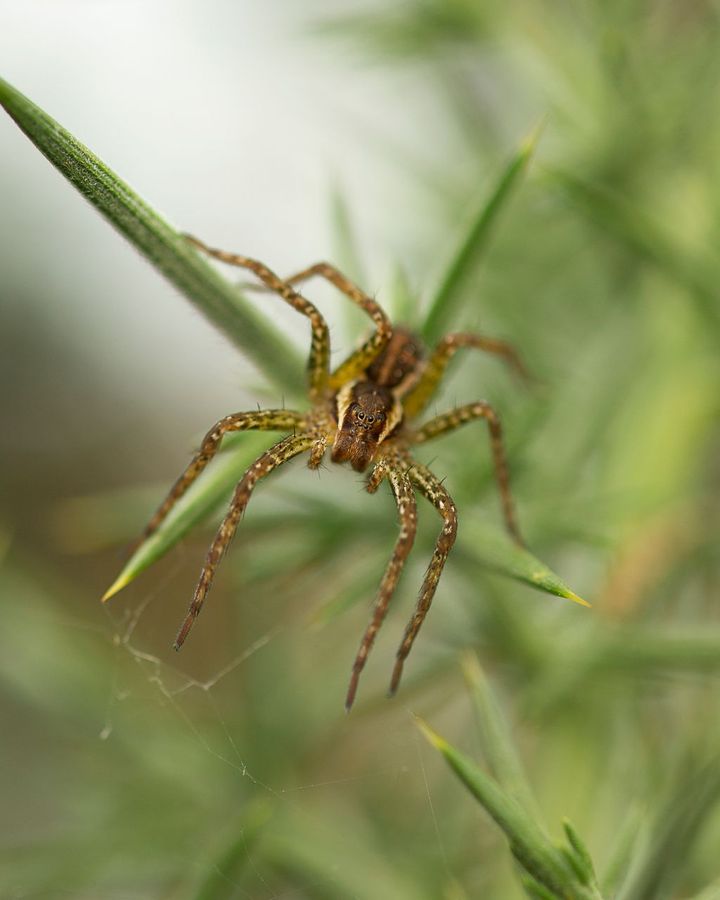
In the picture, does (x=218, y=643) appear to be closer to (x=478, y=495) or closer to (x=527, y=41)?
(x=478, y=495)

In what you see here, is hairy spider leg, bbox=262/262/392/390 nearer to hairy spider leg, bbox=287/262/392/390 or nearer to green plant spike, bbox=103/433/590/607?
hairy spider leg, bbox=287/262/392/390

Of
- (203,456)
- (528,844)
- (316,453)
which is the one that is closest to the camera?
(528,844)

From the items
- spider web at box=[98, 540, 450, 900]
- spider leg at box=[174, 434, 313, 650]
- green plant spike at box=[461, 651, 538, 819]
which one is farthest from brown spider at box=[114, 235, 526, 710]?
spider web at box=[98, 540, 450, 900]

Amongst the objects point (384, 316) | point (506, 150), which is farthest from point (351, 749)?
point (506, 150)

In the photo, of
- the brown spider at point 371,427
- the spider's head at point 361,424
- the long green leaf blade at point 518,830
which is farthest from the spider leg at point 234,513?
the long green leaf blade at point 518,830

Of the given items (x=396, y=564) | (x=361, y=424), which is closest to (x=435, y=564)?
(x=396, y=564)

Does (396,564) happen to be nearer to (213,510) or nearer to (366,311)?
(213,510)

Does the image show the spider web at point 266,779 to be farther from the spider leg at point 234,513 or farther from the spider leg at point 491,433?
the spider leg at point 491,433
